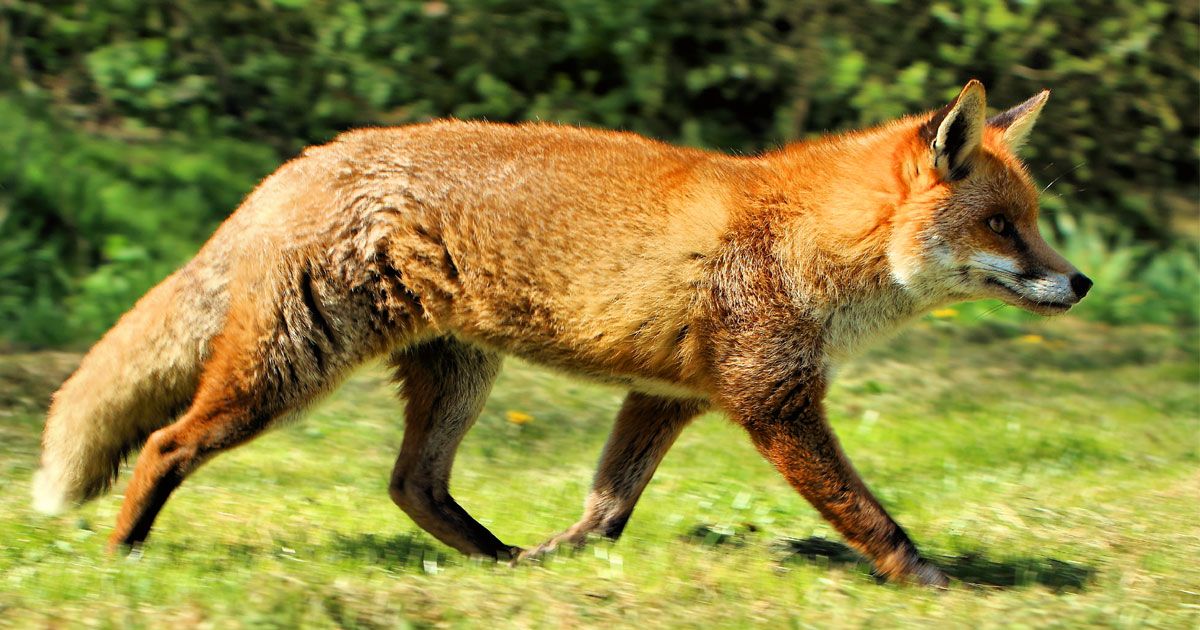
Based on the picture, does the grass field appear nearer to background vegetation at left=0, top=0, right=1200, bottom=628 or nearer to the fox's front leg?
background vegetation at left=0, top=0, right=1200, bottom=628

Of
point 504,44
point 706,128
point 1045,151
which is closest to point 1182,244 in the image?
point 1045,151

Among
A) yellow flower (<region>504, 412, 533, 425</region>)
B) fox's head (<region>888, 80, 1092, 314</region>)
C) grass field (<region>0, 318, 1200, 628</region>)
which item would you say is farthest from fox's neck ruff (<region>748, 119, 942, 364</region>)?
yellow flower (<region>504, 412, 533, 425</region>)

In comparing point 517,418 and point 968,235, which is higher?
point 968,235

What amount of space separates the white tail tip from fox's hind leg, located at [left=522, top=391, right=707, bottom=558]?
2.11 metres

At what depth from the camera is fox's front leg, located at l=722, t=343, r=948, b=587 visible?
16.4 ft

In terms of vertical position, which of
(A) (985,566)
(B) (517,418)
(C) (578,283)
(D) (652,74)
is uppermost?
(D) (652,74)

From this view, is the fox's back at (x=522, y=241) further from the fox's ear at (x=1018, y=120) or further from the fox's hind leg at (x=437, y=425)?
the fox's ear at (x=1018, y=120)

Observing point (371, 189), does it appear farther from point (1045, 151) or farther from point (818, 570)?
point (1045, 151)

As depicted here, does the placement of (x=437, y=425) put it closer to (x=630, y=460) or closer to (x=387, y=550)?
(x=387, y=550)

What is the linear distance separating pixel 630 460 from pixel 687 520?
616 millimetres

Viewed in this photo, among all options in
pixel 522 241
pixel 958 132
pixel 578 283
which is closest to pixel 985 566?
pixel 958 132

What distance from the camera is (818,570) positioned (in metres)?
5.19

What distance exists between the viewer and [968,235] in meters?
5.31

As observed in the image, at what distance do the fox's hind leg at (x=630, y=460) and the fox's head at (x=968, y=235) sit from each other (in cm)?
118
